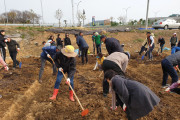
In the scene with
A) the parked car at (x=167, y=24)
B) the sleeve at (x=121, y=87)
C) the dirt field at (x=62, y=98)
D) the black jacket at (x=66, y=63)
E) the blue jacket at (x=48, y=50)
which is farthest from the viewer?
the parked car at (x=167, y=24)

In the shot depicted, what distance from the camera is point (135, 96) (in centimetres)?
213

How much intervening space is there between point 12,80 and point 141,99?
16.3 ft

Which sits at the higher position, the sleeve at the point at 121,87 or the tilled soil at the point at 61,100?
the sleeve at the point at 121,87

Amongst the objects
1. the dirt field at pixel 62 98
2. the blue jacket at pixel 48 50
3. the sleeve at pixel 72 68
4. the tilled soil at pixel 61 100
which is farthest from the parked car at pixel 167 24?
the sleeve at pixel 72 68

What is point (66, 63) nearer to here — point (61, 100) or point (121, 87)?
point (61, 100)

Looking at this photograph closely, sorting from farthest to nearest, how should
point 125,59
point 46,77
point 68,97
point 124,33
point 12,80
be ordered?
point 124,33 → point 46,77 → point 12,80 → point 68,97 → point 125,59

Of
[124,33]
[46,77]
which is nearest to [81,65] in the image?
[46,77]

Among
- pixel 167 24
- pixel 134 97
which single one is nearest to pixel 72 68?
pixel 134 97

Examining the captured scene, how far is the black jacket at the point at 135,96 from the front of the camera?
212cm

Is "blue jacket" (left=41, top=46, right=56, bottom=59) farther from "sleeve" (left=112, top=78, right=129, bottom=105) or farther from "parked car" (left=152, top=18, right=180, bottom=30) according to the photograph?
"parked car" (left=152, top=18, right=180, bottom=30)

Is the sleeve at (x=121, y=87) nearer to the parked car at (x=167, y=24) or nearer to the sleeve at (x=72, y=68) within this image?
the sleeve at (x=72, y=68)

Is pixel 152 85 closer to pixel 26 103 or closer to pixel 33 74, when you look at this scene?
pixel 26 103

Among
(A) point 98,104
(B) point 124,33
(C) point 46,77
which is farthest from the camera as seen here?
(B) point 124,33

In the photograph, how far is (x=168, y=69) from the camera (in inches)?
159
